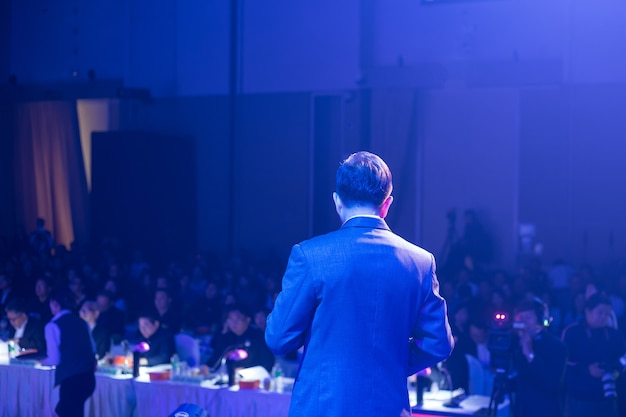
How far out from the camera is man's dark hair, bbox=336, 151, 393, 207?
1.84m

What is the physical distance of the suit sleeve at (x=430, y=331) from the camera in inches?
73.5

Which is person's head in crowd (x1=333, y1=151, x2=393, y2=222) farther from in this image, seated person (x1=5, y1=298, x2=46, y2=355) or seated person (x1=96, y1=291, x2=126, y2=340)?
seated person (x1=96, y1=291, x2=126, y2=340)

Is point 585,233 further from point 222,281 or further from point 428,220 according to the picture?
point 222,281

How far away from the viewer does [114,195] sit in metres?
13.4

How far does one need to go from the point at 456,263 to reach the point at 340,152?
2.62 m

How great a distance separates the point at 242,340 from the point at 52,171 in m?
9.10

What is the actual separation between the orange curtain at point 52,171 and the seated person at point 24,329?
7.24 meters

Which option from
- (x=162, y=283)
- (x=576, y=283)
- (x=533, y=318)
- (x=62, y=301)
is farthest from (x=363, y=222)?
(x=576, y=283)

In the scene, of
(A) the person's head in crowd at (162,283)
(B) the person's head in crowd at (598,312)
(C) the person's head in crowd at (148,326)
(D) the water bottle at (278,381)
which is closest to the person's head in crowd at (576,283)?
(B) the person's head in crowd at (598,312)

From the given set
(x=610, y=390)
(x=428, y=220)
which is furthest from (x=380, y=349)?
(x=428, y=220)

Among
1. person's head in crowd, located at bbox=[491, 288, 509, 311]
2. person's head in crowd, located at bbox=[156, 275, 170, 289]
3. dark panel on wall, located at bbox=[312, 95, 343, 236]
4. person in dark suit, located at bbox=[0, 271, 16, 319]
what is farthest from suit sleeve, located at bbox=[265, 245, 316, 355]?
dark panel on wall, located at bbox=[312, 95, 343, 236]

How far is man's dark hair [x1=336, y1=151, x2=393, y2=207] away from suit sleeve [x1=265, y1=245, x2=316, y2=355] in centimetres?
17

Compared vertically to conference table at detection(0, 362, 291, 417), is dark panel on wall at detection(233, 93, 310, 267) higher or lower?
higher

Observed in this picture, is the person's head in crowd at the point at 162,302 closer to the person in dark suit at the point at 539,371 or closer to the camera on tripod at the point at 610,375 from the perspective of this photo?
the person in dark suit at the point at 539,371
